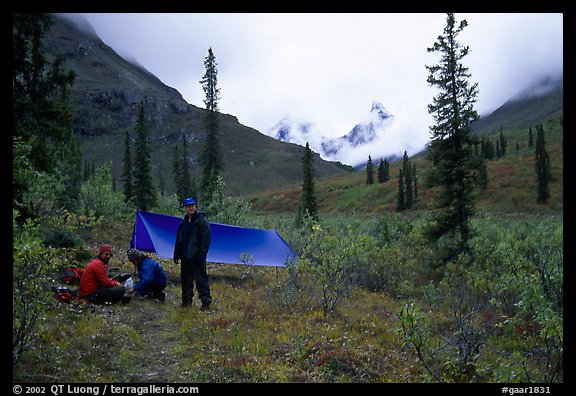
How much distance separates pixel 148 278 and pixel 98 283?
4.24 ft

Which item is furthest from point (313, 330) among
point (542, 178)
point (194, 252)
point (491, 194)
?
point (491, 194)

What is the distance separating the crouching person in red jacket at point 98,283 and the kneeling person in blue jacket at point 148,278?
82 cm

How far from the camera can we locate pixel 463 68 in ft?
58.3

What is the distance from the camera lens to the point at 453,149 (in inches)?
720

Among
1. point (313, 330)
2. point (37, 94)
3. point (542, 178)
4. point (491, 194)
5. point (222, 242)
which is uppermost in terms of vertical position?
point (542, 178)

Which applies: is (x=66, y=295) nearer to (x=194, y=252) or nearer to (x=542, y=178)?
(x=194, y=252)

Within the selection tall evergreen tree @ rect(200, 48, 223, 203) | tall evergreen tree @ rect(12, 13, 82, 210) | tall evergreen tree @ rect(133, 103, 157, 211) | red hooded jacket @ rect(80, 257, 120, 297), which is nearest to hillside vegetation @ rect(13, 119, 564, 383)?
red hooded jacket @ rect(80, 257, 120, 297)

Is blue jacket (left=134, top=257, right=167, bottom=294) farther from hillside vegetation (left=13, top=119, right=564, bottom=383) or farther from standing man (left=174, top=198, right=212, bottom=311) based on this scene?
standing man (left=174, top=198, right=212, bottom=311)

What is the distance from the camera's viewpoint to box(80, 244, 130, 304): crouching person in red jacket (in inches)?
358

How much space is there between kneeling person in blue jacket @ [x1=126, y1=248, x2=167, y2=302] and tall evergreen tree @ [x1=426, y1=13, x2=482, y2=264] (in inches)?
490

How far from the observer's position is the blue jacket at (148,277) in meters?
10.2

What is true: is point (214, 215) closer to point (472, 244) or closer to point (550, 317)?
point (472, 244)
